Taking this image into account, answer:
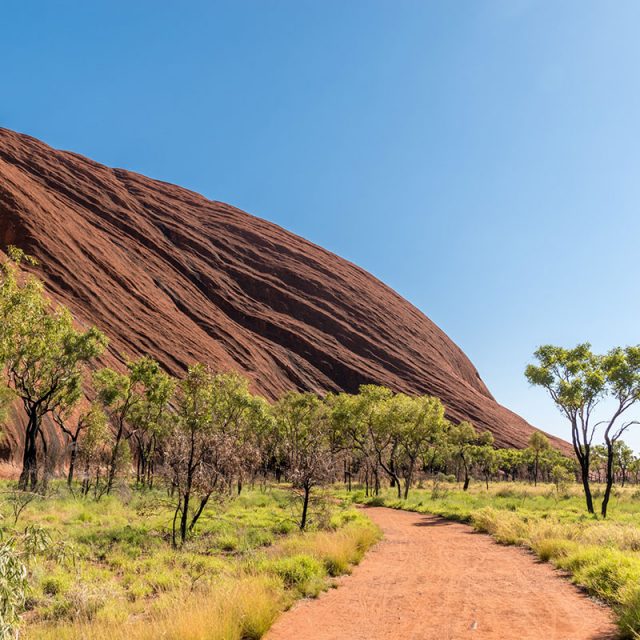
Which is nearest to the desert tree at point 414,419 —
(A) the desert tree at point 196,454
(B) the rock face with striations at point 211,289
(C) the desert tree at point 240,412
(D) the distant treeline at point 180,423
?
(D) the distant treeline at point 180,423

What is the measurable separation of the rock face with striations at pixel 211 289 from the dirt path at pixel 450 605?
2453 inches

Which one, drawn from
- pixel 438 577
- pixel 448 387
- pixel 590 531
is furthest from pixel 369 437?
pixel 448 387

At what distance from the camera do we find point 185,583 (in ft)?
34.5

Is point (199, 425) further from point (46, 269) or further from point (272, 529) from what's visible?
point (46, 269)

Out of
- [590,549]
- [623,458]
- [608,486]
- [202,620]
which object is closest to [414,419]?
[608,486]

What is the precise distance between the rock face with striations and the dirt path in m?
62.3

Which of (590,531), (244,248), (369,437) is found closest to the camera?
(590,531)

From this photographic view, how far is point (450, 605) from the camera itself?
9.41m

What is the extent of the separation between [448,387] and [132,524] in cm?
11568

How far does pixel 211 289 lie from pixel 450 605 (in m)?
109

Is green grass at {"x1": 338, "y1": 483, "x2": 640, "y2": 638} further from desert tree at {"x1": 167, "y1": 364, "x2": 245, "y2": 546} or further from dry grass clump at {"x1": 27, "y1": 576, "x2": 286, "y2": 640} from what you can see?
desert tree at {"x1": 167, "y1": 364, "x2": 245, "y2": 546}

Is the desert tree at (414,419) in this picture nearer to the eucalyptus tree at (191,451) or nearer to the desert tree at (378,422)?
the desert tree at (378,422)

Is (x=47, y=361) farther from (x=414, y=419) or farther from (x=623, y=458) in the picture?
(x=623, y=458)

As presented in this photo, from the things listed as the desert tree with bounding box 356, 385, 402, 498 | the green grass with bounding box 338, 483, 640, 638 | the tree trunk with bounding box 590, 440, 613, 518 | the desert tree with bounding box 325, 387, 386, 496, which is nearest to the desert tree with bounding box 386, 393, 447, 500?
the desert tree with bounding box 356, 385, 402, 498
